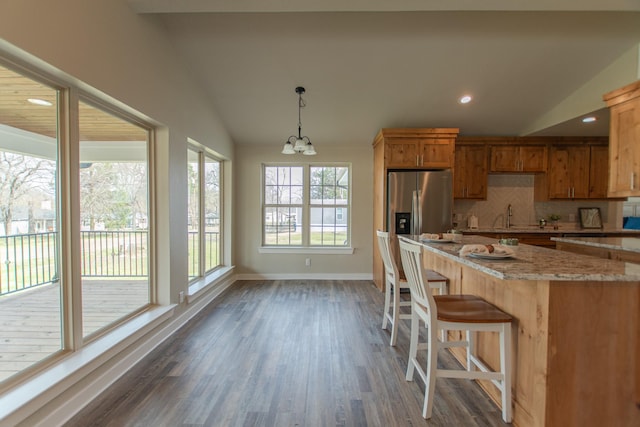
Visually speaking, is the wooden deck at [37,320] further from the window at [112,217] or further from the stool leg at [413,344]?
the stool leg at [413,344]

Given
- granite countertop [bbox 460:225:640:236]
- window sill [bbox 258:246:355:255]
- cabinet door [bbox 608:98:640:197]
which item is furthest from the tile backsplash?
window sill [bbox 258:246:355:255]

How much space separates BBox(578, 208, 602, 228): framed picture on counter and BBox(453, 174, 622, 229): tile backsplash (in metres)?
0.07

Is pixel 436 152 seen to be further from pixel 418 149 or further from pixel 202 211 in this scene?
pixel 202 211

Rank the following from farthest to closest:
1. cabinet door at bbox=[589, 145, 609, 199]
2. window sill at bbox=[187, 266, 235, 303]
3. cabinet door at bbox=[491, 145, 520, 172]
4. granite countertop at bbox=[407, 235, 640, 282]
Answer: cabinet door at bbox=[491, 145, 520, 172] → cabinet door at bbox=[589, 145, 609, 199] → window sill at bbox=[187, 266, 235, 303] → granite countertop at bbox=[407, 235, 640, 282]

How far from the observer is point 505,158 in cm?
431

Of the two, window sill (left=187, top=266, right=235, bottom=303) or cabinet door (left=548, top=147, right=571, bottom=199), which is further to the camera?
cabinet door (left=548, top=147, right=571, bottom=199)

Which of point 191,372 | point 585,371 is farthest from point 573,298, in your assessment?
point 191,372

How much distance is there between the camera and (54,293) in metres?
1.85

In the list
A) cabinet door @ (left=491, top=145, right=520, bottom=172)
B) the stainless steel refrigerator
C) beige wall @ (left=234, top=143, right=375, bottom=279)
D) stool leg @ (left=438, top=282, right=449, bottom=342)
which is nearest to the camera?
stool leg @ (left=438, top=282, right=449, bottom=342)

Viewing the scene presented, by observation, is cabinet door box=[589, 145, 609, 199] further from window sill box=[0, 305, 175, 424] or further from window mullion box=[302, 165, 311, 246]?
window sill box=[0, 305, 175, 424]

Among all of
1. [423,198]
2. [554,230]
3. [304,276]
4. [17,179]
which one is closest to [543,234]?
[554,230]

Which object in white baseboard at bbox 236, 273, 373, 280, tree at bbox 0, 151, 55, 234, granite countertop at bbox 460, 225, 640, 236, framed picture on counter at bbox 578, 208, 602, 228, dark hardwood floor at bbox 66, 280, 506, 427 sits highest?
tree at bbox 0, 151, 55, 234

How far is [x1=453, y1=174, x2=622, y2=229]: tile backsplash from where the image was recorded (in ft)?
14.9

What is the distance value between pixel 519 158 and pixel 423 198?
1.79m
